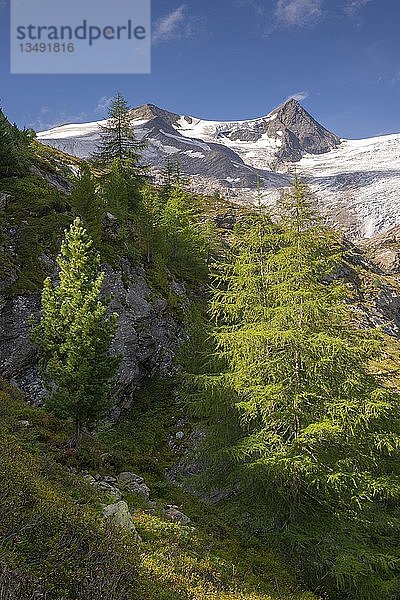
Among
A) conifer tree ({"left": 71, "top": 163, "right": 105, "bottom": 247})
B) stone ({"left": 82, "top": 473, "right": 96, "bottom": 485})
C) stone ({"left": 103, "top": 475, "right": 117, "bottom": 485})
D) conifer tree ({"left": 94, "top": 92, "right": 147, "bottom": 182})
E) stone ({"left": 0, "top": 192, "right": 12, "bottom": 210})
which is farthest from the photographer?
conifer tree ({"left": 94, "top": 92, "right": 147, "bottom": 182})

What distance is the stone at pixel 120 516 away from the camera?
8.21 metres

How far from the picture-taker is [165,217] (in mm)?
31719

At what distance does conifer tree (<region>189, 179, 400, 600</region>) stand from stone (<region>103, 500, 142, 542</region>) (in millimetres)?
2897

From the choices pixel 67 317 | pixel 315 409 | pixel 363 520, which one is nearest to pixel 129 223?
pixel 67 317

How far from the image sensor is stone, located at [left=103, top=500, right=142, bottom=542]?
821 centimetres

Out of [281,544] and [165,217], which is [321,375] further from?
[165,217]

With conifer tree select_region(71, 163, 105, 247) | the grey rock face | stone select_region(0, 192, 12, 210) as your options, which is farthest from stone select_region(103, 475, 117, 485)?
stone select_region(0, 192, 12, 210)

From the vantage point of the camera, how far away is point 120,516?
8.41 metres

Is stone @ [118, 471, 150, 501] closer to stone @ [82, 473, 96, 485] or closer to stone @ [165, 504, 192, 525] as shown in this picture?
stone @ [165, 504, 192, 525]

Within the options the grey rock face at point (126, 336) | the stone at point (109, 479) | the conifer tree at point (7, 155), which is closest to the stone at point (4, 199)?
the conifer tree at point (7, 155)

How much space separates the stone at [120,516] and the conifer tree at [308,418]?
290 centimetres

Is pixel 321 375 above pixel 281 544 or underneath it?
above

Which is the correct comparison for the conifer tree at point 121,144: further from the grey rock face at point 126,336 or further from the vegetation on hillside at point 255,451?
the vegetation on hillside at point 255,451

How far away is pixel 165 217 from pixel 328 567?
26145 mm
